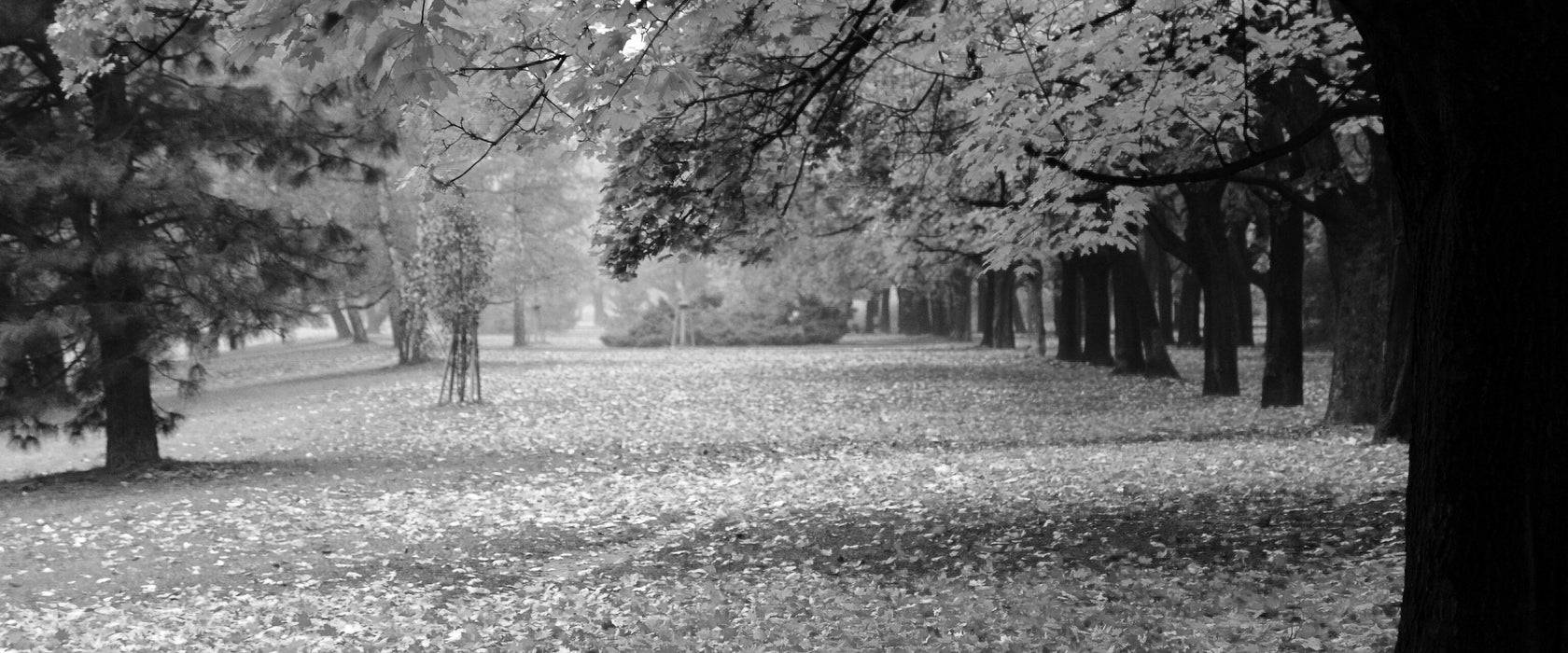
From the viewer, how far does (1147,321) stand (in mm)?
24719

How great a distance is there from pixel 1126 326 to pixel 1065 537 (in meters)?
17.9

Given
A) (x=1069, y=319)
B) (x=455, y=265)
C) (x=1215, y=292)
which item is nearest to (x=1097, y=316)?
(x=1069, y=319)

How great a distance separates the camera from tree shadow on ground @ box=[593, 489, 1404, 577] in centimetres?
771

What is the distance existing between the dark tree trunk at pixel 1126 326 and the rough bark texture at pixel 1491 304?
21385 millimetres

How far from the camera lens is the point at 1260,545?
7.77m

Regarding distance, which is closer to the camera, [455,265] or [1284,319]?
[1284,319]

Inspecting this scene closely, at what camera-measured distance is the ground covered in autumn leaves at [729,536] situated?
21.7 ft

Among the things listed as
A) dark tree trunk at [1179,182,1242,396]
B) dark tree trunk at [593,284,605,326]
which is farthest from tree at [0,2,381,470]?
dark tree trunk at [593,284,605,326]

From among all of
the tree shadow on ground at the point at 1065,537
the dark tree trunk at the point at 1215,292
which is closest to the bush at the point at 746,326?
the dark tree trunk at the point at 1215,292

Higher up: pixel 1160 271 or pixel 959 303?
pixel 1160 271

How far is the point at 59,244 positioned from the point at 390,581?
255 inches

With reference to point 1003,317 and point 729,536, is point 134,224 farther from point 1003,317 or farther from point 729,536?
point 1003,317

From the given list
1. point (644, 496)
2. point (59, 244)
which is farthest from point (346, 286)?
point (644, 496)

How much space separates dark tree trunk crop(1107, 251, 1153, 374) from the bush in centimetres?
2808
